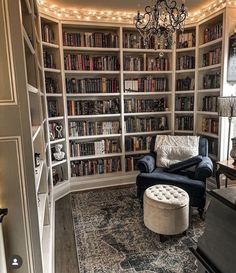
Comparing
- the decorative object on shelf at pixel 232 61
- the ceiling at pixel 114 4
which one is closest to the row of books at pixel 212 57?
the decorative object on shelf at pixel 232 61

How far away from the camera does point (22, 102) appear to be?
1.28 meters

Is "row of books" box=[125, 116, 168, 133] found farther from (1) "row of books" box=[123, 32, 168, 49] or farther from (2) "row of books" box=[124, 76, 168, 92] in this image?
(1) "row of books" box=[123, 32, 168, 49]

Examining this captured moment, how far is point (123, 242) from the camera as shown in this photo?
2.35 m

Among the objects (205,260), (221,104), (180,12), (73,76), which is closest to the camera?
(205,260)

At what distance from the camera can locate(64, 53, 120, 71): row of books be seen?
3.45m

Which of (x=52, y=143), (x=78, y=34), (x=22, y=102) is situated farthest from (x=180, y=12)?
(x=52, y=143)

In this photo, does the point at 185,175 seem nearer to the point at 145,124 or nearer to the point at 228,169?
the point at 228,169

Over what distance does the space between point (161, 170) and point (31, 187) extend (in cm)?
213

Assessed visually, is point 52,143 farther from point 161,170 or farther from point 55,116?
point 161,170

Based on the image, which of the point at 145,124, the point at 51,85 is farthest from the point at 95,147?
the point at 51,85

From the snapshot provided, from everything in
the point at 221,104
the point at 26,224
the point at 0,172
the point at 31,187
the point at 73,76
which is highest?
the point at 73,76

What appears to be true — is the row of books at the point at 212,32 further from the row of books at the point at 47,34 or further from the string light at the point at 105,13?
the row of books at the point at 47,34

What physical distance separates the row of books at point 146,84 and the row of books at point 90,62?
336 mm

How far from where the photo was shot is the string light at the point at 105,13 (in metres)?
3.01
